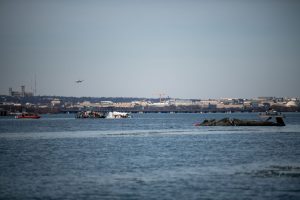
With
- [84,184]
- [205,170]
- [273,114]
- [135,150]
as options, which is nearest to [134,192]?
[84,184]

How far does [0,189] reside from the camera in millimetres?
32500

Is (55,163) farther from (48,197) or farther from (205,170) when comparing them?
(48,197)

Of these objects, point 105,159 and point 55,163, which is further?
point 105,159

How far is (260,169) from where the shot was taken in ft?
135

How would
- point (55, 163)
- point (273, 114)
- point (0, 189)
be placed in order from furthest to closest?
point (273, 114) < point (55, 163) < point (0, 189)

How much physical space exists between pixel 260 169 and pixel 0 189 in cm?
1856

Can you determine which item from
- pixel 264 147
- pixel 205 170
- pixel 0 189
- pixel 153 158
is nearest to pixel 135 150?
pixel 153 158

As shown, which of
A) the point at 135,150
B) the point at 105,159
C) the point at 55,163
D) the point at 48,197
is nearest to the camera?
the point at 48,197

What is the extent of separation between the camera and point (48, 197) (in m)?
30.2

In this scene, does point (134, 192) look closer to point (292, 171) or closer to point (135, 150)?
point (292, 171)

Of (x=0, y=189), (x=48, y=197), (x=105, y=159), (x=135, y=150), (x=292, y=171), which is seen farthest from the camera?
(x=135, y=150)

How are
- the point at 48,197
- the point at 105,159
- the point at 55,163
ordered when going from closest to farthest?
the point at 48,197
the point at 55,163
the point at 105,159

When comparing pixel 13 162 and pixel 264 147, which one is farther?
pixel 264 147

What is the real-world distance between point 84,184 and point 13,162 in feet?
52.0
